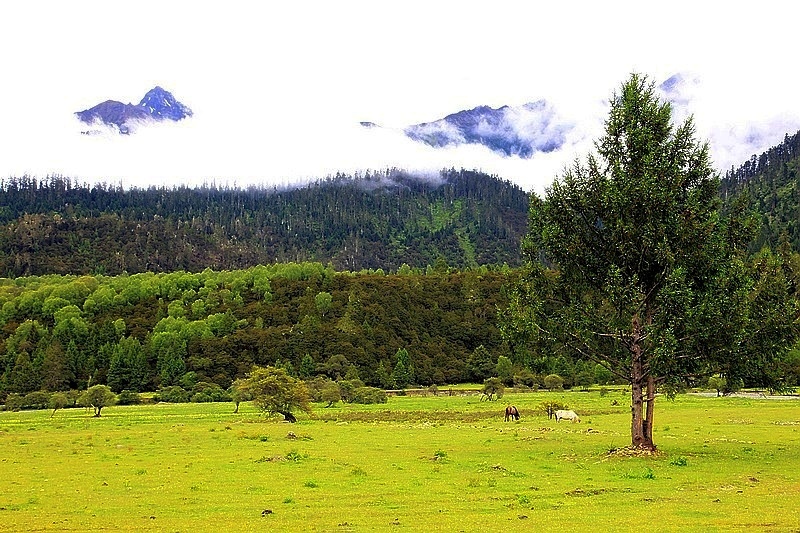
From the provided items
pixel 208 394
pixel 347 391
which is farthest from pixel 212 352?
pixel 347 391

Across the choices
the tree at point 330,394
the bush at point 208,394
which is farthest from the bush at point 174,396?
the tree at point 330,394

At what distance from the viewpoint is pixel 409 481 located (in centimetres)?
2861

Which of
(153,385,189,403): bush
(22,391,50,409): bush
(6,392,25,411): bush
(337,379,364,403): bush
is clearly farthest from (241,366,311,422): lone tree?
(22,391,50,409): bush

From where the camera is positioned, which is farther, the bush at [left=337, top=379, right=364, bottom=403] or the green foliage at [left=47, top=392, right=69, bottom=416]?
the bush at [left=337, top=379, right=364, bottom=403]

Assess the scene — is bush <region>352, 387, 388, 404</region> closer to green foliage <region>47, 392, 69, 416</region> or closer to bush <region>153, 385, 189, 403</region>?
bush <region>153, 385, 189, 403</region>

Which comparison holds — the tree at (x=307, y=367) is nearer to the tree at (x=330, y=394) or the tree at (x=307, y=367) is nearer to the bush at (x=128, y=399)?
the bush at (x=128, y=399)

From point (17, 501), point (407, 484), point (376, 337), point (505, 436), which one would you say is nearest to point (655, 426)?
point (505, 436)

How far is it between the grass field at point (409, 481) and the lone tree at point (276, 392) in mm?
15756

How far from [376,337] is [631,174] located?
517 feet

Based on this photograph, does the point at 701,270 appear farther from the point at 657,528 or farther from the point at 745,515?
the point at 657,528

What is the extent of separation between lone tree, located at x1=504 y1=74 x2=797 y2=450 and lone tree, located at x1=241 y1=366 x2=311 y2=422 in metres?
40.4

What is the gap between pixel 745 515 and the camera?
67.6 ft

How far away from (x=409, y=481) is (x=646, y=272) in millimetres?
16293

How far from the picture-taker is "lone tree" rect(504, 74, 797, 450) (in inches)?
1330
